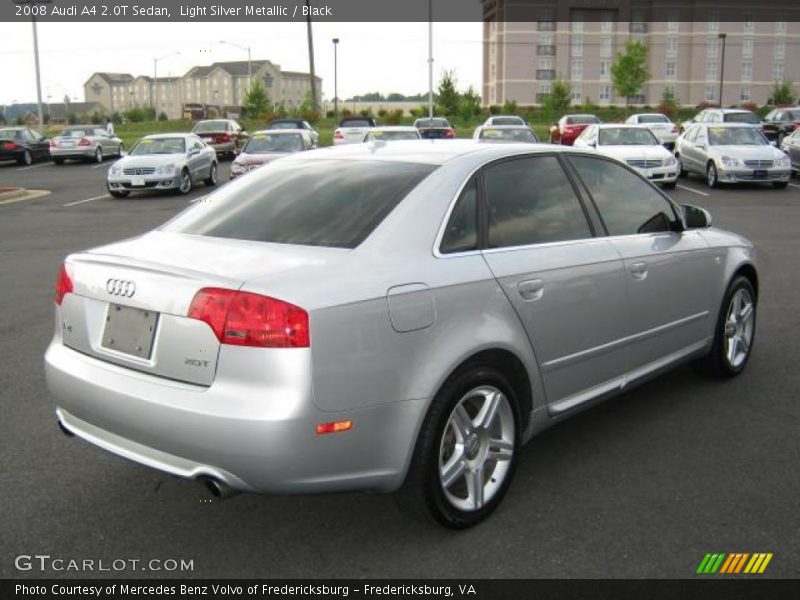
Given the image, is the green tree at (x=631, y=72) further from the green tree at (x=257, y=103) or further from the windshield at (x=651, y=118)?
the windshield at (x=651, y=118)

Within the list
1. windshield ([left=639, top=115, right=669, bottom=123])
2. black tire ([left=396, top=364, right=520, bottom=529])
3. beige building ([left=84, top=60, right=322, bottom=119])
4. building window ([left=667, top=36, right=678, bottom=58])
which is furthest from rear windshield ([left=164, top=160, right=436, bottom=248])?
beige building ([left=84, top=60, right=322, bottom=119])

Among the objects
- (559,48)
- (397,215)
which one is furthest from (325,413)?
(559,48)

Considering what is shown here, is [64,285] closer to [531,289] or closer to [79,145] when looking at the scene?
[531,289]

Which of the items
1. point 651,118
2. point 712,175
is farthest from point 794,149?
point 651,118

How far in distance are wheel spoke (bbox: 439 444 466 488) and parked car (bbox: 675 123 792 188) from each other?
58.9ft

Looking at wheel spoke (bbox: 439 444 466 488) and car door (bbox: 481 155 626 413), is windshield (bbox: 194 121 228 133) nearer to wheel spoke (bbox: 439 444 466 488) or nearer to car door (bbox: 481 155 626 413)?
car door (bbox: 481 155 626 413)

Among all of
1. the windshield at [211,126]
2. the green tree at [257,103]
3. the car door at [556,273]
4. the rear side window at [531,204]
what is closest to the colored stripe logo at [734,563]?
the car door at [556,273]

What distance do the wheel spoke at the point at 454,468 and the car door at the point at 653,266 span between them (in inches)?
53.4

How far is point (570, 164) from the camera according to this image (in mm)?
4504

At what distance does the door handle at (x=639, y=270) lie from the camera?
177 inches

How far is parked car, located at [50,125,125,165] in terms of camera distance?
108ft

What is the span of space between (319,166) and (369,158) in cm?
27

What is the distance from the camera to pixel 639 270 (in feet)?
14.9
